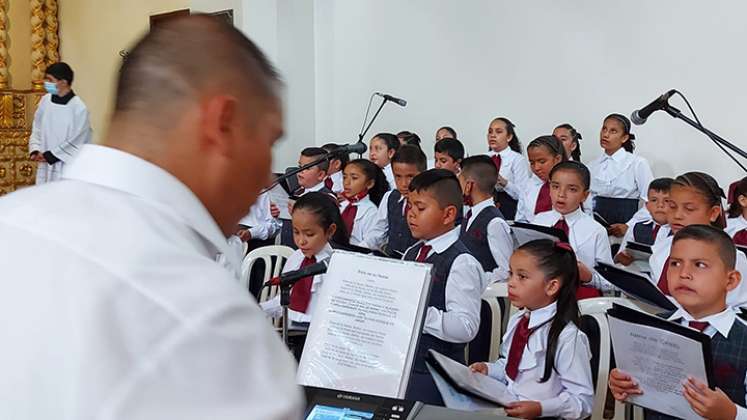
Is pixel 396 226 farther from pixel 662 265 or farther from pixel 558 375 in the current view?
pixel 558 375

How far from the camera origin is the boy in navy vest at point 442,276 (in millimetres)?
2258

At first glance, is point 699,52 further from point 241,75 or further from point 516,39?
point 241,75

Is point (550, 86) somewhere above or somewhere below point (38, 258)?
above

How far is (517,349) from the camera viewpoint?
7.09ft

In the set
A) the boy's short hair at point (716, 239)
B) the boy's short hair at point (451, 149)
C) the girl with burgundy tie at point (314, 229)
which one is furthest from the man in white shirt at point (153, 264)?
the boy's short hair at point (451, 149)

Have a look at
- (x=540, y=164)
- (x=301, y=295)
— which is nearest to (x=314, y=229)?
(x=301, y=295)

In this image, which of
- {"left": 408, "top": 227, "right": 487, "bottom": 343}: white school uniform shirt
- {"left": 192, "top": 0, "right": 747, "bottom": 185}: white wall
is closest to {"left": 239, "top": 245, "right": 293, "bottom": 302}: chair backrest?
{"left": 408, "top": 227, "right": 487, "bottom": 343}: white school uniform shirt

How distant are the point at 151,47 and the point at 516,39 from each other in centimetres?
643

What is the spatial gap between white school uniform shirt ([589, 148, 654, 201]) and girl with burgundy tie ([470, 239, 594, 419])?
3729 mm

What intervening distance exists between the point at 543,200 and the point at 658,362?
126 inches

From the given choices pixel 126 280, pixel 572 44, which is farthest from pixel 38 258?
pixel 572 44

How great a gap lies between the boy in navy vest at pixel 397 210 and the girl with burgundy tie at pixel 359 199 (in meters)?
0.05

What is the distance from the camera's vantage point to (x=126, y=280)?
0.56 metres

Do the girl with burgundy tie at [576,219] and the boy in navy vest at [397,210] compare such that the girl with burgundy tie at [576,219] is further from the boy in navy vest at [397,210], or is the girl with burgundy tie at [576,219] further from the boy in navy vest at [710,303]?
the boy in navy vest at [710,303]
